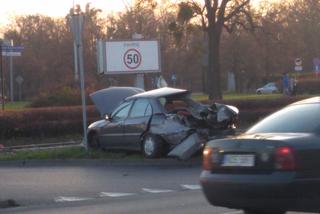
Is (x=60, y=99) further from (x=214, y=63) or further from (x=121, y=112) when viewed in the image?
(x=121, y=112)

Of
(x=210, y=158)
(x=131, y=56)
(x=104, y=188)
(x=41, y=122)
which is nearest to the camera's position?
(x=210, y=158)

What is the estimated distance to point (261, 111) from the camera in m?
30.8

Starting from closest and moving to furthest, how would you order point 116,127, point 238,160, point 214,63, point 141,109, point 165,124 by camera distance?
point 238,160, point 165,124, point 141,109, point 116,127, point 214,63

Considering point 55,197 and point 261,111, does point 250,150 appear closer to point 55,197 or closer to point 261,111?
point 55,197

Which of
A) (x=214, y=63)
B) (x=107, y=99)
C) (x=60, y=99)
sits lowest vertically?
(x=60, y=99)

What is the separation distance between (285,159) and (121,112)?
1134 cm

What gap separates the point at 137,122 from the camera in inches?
769

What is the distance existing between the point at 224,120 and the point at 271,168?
30.7ft

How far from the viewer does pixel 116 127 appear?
20.2 meters

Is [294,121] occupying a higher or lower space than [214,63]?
lower

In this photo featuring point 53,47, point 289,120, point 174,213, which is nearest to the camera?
point 289,120

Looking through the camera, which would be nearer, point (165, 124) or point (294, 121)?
point (294, 121)

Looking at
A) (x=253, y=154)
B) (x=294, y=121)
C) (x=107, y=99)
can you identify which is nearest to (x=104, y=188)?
(x=294, y=121)

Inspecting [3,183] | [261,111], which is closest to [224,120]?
[3,183]
